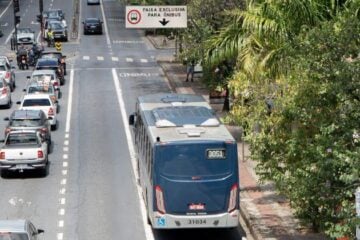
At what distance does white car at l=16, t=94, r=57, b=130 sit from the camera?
4375cm

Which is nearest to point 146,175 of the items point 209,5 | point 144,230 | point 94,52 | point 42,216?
point 144,230

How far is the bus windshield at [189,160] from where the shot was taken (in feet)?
78.1

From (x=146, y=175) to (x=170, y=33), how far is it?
4210 centimetres

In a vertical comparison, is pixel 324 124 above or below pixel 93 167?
above

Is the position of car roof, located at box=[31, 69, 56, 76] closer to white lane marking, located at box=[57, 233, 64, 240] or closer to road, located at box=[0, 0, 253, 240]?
road, located at box=[0, 0, 253, 240]

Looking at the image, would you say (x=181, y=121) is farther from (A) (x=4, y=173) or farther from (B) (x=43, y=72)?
(B) (x=43, y=72)

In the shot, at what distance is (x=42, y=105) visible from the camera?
4419 centimetres

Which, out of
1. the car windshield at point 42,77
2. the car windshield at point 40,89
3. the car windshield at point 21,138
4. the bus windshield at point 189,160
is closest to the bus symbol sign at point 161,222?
the bus windshield at point 189,160

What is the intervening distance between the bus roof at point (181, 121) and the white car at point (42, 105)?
14.5 meters

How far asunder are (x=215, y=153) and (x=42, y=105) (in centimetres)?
2146

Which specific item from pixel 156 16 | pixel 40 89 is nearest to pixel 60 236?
pixel 40 89

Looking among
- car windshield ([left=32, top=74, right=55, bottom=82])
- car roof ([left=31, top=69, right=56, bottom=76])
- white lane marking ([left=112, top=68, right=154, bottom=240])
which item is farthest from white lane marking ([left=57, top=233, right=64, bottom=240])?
car roof ([left=31, top=69, right=56, bottom=76])

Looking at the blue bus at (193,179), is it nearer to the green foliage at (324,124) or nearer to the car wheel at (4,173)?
the green foliage at (324,124)

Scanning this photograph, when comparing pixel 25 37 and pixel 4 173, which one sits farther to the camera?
pixel 25 37
